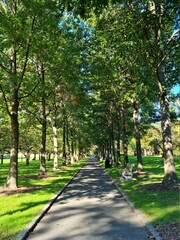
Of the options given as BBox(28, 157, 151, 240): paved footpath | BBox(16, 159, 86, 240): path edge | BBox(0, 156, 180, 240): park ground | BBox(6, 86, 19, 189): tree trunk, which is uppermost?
BBox(6, 86, 19, 189): tree trunk

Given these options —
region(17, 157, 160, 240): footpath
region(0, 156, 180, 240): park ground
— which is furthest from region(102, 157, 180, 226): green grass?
region(17, 157, 160, 240): footpath

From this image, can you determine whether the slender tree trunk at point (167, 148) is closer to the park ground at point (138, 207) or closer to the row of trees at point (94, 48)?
the row of trees at point (94, 48)

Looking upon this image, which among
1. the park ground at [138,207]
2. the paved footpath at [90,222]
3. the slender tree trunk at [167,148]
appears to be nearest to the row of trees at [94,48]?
the slender tree trunk at [167,148]

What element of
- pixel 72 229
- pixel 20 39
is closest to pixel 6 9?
pixel 20 39

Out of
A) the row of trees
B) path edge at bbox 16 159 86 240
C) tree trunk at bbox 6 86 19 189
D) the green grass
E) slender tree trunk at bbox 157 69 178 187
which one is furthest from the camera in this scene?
tree trunk at bbox 6 86 19 189

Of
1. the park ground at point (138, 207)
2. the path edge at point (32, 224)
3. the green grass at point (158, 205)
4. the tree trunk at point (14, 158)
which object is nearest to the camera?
the path edge at point (32, 224)

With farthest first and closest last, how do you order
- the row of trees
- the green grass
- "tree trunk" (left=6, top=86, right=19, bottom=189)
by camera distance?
1. "tree trunk" (left=6, top=86, right=19, bottom=189)
2. the row of trees
3. the green grass

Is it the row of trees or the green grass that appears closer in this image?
the green grass

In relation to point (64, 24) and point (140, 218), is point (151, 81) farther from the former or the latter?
point (140, 218)

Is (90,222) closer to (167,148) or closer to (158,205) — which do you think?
(158,205)

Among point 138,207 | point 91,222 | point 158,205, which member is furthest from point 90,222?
point 158,205

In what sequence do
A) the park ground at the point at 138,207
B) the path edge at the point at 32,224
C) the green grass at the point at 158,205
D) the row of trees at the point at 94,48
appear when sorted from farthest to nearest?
the row of trees at the point at 94,48 < the green grass at the point at 158,205 < the park ground at the point at 138,207 < the path edge at the point at 32,224

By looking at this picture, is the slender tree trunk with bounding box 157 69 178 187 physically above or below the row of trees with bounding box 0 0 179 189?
below

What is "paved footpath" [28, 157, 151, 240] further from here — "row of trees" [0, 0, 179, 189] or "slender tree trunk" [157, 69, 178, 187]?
"row of trees" [0, 0, 179, 189]
